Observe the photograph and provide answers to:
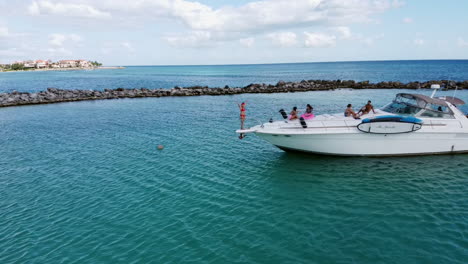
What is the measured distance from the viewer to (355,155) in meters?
16.4

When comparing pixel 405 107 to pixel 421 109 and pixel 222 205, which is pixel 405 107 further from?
pixel 222 205

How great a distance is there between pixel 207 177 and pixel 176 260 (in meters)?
6.16

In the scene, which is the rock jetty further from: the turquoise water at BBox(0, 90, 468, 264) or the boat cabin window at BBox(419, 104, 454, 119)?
the boat cabin window at BBox(419, 104, 454, 119)

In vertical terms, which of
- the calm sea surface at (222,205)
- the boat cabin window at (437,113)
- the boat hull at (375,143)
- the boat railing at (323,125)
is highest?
the boat cabin window at (437,113)

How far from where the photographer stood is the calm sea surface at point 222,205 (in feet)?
30.1

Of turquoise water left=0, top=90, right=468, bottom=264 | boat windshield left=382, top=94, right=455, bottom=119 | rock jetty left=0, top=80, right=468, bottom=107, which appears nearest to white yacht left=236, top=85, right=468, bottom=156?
boat windshield left=382, top=94, right=455, bottom=119

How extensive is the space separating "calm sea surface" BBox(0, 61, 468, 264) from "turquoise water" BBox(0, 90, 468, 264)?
5cm

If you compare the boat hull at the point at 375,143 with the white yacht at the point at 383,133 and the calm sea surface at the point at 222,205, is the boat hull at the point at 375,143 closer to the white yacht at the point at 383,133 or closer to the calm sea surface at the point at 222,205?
the white yacht at the point at 383,133

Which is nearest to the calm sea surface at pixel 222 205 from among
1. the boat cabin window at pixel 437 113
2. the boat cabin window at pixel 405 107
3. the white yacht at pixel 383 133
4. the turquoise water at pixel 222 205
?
the turquoise water at pixel 222 205

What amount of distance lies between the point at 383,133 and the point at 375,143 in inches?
27.7

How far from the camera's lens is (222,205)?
11984 millimetres

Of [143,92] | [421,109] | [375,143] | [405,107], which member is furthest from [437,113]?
[143,92]

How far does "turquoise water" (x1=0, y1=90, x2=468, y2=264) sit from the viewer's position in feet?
30.1

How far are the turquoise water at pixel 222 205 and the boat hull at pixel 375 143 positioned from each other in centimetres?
51
